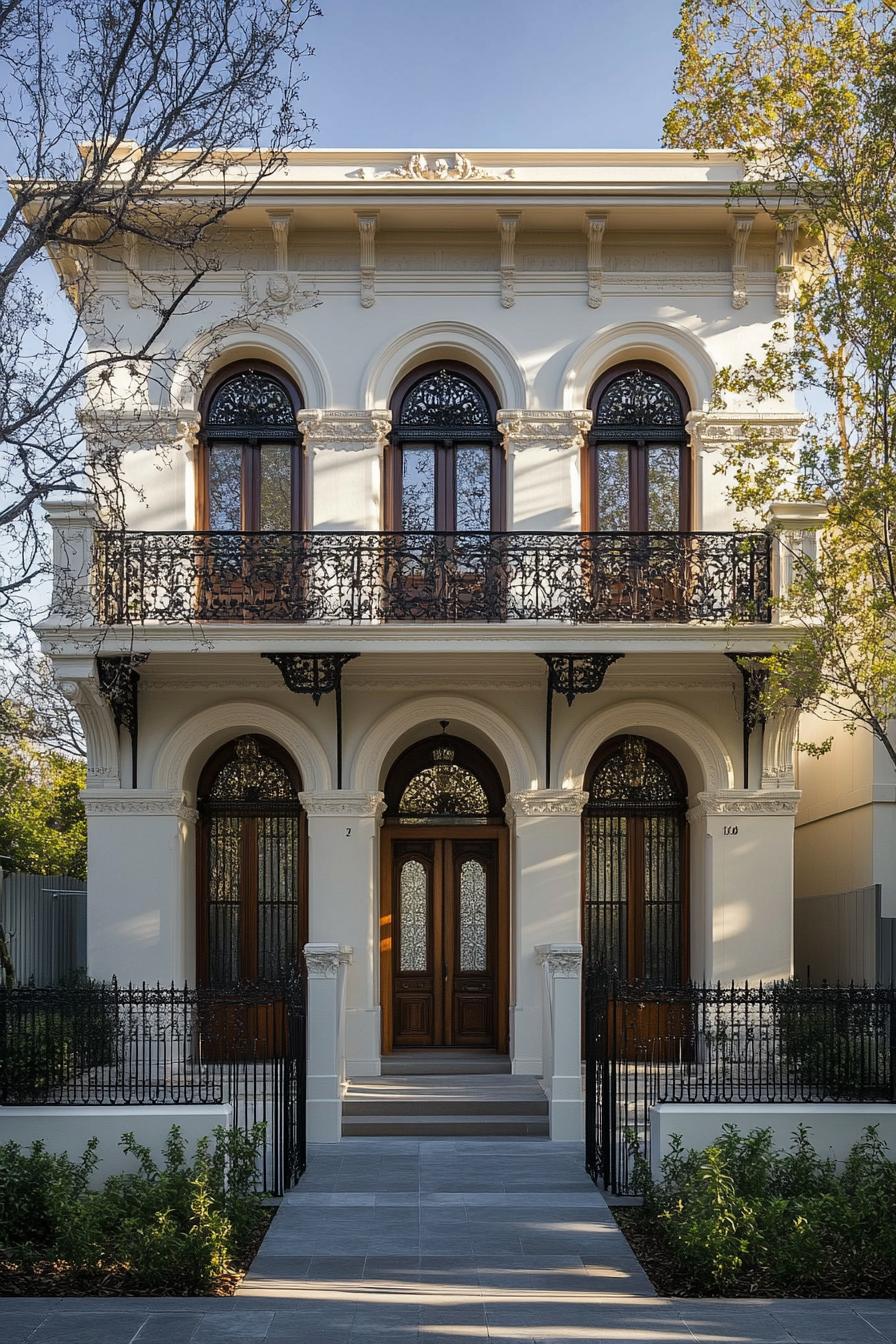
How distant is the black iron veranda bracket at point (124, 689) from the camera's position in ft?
54.5

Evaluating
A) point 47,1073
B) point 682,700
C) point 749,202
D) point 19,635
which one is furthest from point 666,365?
point 47,1073

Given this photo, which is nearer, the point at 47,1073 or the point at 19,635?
the point at 19,635

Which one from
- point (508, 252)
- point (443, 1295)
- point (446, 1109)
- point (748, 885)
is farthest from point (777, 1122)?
point (508, 252)

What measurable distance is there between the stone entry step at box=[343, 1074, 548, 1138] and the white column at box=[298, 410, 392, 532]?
6.15m

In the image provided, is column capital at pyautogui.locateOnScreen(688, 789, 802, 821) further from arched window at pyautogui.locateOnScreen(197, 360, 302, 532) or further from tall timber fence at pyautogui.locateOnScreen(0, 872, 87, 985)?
tall timber fence at pyautogui.locateOnScreen(0, 872, 87, 985)

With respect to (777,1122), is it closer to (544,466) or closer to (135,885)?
(135,885)

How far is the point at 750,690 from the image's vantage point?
56.3 ft

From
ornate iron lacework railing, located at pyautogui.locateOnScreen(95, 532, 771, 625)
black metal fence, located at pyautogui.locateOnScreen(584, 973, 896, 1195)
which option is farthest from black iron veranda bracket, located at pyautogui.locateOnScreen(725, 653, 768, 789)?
black metal fence, located at pyautogui.locateOnScreen(584, 973, 896, 1195)

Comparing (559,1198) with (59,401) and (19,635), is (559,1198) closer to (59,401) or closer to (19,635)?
(19,635)

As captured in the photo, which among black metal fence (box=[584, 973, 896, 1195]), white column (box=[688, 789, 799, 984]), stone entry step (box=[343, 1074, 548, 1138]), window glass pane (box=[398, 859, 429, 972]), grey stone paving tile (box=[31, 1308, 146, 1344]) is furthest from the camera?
window glass pane (box=[398, 859, 429, 972])

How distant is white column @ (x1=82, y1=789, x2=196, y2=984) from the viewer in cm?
1700

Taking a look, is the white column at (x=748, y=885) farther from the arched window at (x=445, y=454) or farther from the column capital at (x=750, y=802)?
the arched window at (x=445, y=454)

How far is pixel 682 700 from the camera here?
17.5 meters

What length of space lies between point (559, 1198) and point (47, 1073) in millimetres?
4162
